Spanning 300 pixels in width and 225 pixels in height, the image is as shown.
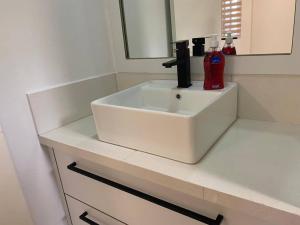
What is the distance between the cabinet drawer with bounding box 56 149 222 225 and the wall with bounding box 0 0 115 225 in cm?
11

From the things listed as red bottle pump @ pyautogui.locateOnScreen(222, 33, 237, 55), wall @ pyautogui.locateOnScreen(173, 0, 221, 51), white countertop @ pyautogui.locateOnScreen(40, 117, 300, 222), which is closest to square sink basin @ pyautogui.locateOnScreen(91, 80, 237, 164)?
white countertop @ pyautogui.locateOnScreen(40, 117, 300, 222)

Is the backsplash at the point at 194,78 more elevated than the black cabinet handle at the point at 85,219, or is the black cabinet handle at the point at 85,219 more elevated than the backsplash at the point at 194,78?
the backsplash at the point at 194,78

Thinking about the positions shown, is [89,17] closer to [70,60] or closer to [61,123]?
[70,60]

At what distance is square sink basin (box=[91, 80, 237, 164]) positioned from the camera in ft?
2.16

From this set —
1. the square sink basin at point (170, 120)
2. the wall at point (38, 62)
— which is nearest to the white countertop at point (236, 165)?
the square sink basin at point (170, 120)

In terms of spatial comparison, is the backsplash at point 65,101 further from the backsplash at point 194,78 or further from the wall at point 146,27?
the wall at point 146,27

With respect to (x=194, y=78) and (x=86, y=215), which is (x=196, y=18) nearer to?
(x=194, y=78)

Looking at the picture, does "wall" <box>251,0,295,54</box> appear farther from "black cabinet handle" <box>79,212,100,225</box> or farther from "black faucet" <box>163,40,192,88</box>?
"black cabinet handle" <box>79,212,100,225</box>

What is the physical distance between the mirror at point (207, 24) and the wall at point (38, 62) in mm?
203

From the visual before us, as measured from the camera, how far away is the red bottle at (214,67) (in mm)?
882

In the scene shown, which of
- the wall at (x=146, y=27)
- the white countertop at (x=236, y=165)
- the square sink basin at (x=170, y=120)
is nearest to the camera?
the white countertop at (x=236, y=165)

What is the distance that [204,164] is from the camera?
66 cm

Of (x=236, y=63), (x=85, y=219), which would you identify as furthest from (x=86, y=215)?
(x=236, y=63)

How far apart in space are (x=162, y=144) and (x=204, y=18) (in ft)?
2.07
